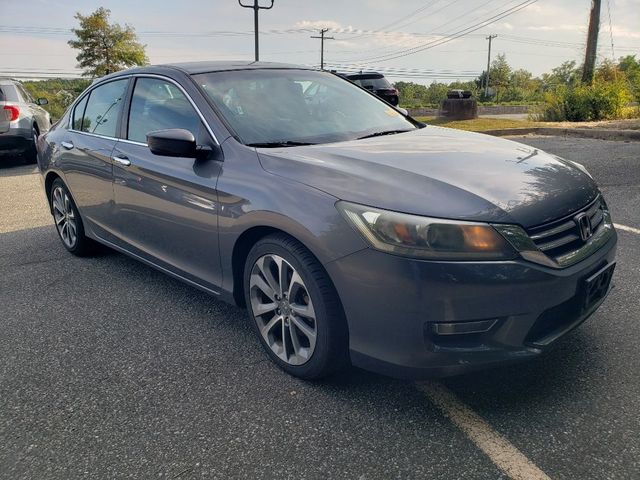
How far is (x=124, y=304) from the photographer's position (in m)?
3.78

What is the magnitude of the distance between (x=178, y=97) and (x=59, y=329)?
1.61 m

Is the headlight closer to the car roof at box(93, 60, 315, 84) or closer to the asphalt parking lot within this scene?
the asphalt parking lot

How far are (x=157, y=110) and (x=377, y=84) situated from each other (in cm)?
1509

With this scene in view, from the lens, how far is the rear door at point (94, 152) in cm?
399

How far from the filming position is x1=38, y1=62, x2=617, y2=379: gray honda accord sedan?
2.18 meters

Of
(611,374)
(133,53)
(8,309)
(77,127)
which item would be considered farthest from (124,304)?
(133,53)

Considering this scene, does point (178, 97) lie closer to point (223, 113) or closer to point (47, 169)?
point (223, 113)

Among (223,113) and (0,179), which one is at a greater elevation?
(223,113)

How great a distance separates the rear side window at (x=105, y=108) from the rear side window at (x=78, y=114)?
71mm

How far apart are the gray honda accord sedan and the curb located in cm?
896

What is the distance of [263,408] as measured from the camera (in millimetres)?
2488

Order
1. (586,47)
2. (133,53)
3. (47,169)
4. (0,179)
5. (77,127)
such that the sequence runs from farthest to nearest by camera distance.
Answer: (133,53), (586,47), (0,179), (47,169), (77,127)

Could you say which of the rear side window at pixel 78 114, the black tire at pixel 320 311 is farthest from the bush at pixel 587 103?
the black tire at pixel 320 311

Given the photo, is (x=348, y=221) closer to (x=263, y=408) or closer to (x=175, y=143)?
(x=263, y=408)
